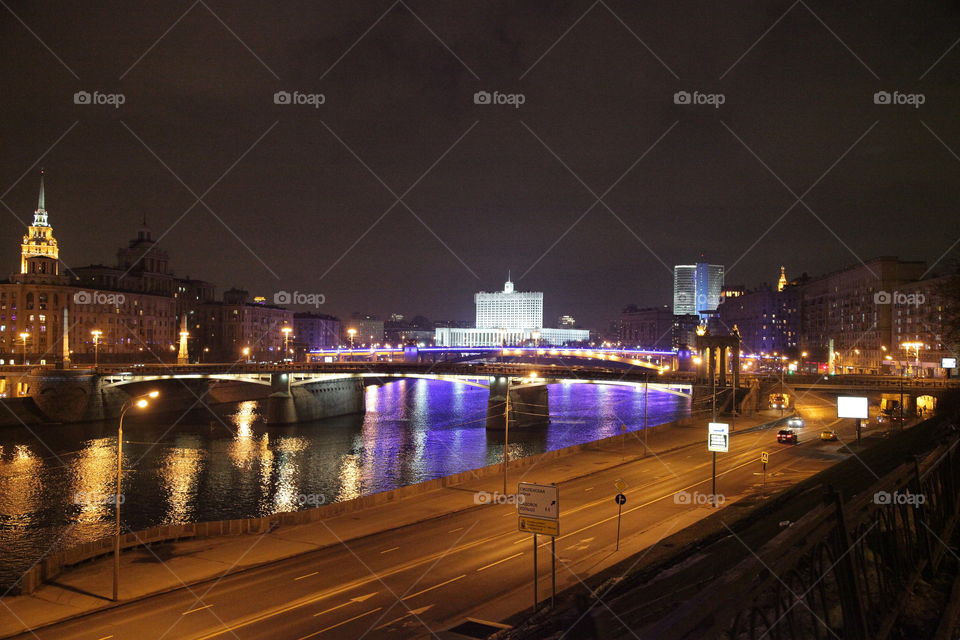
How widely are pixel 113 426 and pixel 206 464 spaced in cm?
2487

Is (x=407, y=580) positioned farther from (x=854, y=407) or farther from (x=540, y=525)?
(x=854, y=407)

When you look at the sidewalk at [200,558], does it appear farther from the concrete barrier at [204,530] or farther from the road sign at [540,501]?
the road sign at [540,501]

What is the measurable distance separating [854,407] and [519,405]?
33.6 m

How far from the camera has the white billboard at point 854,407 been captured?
4025 cm

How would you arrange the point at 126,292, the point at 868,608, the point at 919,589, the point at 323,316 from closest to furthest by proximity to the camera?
the point at 868,608 < the point at 919,589 < the point at 126,292 < the point at 323,316

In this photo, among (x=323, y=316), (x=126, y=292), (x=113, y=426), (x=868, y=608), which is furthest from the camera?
(x=323, y=316)

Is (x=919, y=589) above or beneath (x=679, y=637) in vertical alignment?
beneath

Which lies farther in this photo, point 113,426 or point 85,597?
point 113,426

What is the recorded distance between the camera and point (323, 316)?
188 metres

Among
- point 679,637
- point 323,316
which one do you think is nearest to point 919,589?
point 679,637

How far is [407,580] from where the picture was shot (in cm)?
1858

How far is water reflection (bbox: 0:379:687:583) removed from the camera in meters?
32.6

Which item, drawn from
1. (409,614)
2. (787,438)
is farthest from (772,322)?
(409,614)

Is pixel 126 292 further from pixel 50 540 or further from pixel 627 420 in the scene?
pixel 50 540
